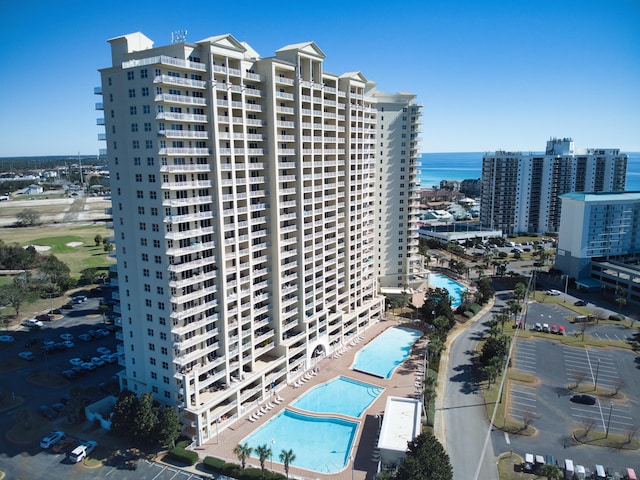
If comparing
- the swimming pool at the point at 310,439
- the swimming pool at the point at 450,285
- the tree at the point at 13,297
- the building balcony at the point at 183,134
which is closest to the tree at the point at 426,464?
the swimming pool at the point at 310,439

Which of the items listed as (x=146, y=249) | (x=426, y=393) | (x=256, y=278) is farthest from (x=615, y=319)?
(x=146, y=249)

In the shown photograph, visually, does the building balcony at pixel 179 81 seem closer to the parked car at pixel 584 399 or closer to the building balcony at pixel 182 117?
the building balcony at pixel 182 117

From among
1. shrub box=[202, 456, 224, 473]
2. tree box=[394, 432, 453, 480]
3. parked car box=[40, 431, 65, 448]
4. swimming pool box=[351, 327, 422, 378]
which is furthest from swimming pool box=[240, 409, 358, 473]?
parked car box=[40, 431, 65, 448]

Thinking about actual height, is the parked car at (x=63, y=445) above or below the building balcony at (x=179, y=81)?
below

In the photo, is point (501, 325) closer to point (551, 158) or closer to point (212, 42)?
point (212, 42)

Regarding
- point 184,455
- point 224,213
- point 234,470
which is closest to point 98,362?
point 184,455

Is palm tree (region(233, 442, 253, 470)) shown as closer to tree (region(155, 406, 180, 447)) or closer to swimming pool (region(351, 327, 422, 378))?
tree (region(155, 406, 180, 447))

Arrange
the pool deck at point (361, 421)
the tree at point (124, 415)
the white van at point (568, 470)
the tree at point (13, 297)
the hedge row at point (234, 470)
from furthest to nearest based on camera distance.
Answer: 1. the tree at point (13, 297)
2. the tree at point (124, 415)
3. the pool deck at point (361, 421)
4. the white van at point (568, 470)
5. the hedge row at point (234, 470)
